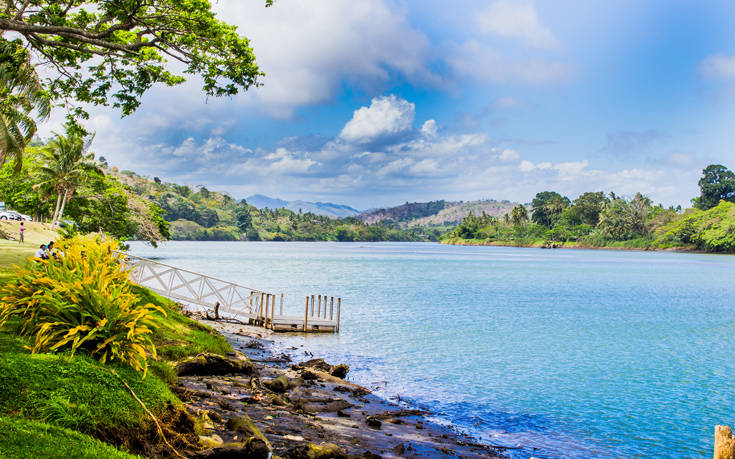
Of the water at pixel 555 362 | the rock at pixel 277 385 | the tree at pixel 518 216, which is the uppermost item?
the tree at pixel 518 216

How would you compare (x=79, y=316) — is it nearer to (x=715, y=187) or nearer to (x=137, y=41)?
(x=137, y=41)

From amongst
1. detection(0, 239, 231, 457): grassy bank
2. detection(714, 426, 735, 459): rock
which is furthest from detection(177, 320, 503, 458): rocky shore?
detection(714, 426, 735, 459): rock

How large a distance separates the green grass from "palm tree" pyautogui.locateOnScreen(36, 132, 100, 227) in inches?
1451

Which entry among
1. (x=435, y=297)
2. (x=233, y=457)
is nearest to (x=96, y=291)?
(x=233, y=457)

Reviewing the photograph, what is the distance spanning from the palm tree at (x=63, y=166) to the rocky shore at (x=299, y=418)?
30894mm

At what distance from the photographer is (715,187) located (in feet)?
453

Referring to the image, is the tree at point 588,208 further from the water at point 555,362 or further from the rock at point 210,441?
the rock at point 210,441

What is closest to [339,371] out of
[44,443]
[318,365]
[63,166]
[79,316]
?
[318,365]

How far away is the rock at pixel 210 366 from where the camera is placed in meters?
10.6

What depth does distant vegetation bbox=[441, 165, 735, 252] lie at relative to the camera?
114375mm

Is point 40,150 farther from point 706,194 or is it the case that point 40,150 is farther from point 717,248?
point 706,194

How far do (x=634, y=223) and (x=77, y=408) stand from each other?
521 ft

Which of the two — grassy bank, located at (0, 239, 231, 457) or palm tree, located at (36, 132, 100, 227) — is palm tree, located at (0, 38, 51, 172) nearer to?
palm tree, located at (36, 132, 100, 227)

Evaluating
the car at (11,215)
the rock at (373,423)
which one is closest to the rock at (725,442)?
the rock at (373,423)
